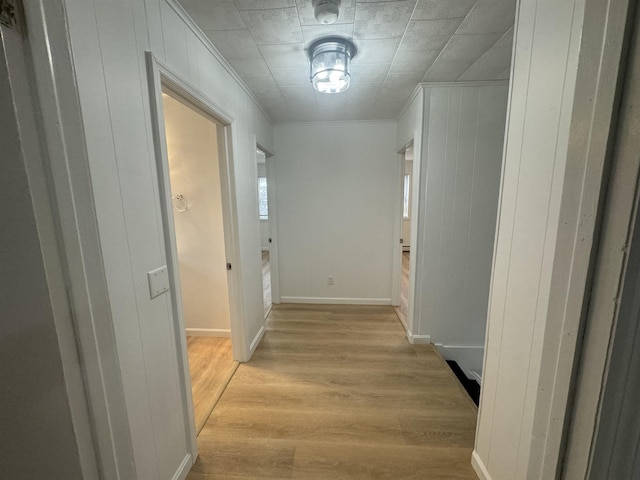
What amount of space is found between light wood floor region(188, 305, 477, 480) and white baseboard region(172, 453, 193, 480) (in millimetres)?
46

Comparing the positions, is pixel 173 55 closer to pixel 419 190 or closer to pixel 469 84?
pixel 419 190

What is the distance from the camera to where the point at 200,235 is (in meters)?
2.48

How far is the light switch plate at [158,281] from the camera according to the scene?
1.06 m

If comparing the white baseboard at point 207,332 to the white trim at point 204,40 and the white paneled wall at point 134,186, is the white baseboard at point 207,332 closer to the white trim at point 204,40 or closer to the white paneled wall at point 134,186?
the white paneled wall at point 134,186

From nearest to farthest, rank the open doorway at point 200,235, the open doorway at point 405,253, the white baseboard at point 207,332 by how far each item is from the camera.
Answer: the open doorway at point 200,235
the white baseboard at point 207,332
the open doorway at point 405,253

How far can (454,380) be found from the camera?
1949mm

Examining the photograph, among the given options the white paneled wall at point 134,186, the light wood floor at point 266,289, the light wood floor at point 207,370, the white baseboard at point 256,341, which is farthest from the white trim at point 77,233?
the light wood floor at point 266,289

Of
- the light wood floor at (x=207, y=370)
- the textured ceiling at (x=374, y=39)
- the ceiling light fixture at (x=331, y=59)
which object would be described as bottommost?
the light wood floor at (x=207, y=370)

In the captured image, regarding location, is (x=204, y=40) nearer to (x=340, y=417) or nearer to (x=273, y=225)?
(x=273, y=225)

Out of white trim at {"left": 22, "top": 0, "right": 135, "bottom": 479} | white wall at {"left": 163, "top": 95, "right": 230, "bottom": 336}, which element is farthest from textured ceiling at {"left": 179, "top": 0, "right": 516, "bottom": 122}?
white trim at {"left": 22, "top": 0, "right": 135, "bottom": 479}

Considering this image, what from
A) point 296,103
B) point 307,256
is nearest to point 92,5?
point 296,103

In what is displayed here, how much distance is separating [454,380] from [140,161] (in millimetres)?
2517

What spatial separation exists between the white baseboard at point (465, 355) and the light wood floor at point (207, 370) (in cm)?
202

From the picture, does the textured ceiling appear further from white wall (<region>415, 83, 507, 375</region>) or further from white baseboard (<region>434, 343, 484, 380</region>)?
white baseboard (<region>434, 343, 484, 380</region>)
